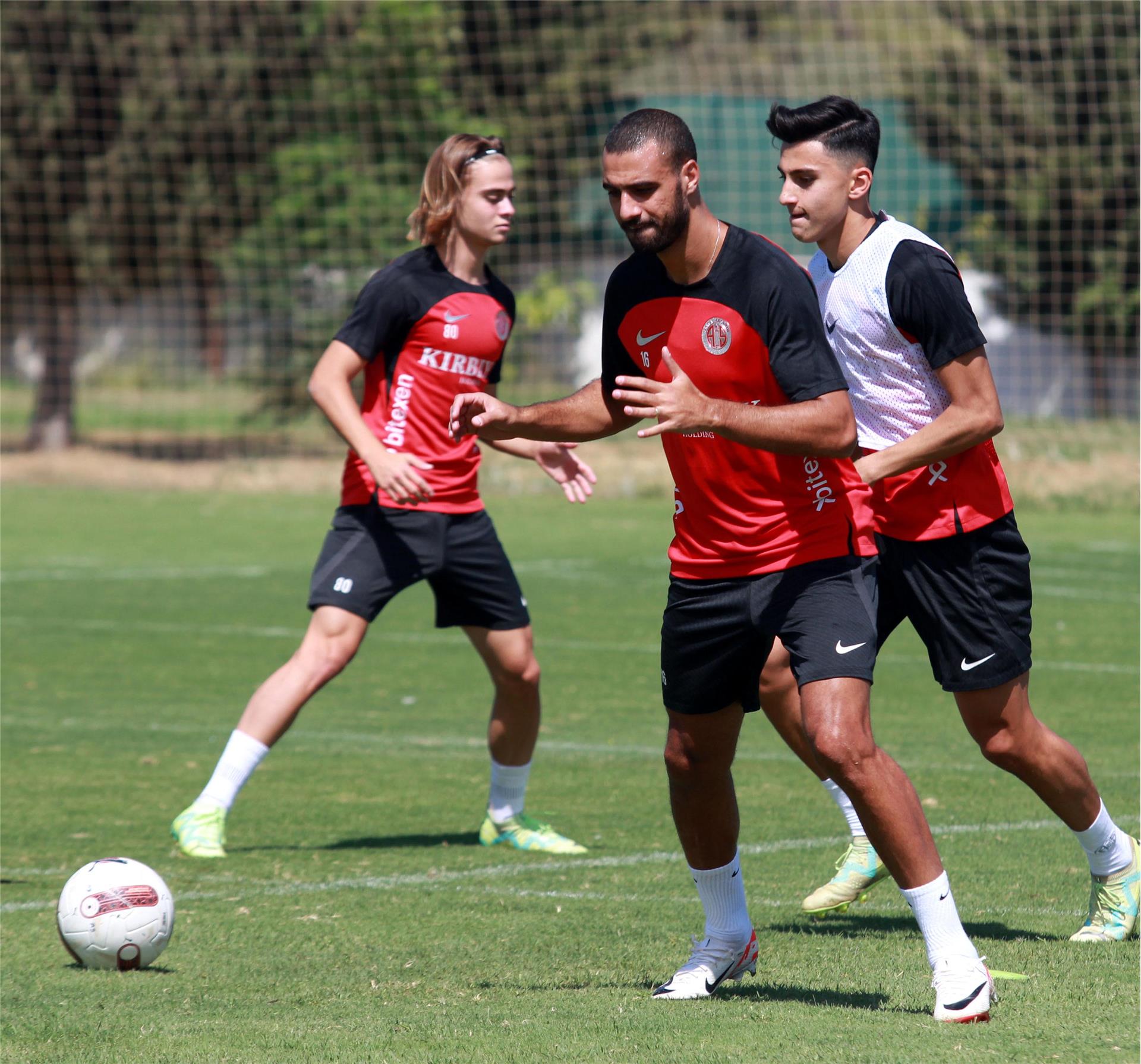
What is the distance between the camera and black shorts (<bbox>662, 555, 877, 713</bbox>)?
14.4 feet

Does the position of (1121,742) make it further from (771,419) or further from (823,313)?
(771,419)

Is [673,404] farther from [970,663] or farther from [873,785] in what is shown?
[970,663]

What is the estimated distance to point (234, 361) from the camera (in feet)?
126

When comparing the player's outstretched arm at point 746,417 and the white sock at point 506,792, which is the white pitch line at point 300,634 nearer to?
the white sock at point 506,792

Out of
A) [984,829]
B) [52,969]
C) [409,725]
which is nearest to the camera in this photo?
[52,969]

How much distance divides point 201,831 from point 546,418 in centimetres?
267

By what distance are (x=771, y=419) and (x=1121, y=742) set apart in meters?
5.09

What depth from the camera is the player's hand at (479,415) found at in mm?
4648

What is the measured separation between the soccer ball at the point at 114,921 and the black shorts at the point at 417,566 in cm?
194

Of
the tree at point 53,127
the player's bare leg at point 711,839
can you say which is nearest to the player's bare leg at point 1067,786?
the player's bare leg at point 711,839

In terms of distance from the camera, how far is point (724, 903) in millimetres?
4715

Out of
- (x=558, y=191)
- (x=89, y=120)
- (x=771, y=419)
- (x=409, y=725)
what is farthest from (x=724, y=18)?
(x=771, y=419)

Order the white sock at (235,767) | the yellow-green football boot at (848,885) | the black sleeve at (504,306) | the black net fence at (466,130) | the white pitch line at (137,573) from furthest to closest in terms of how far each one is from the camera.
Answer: the black net fence at (466,130), the white pitch line at (137,573), the black sleeve at (504,306), the white sock at (235,767), the yellow-green football boot at (848,885)

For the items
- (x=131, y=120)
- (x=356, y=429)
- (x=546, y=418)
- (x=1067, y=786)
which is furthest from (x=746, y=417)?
(x=131, y=120)
